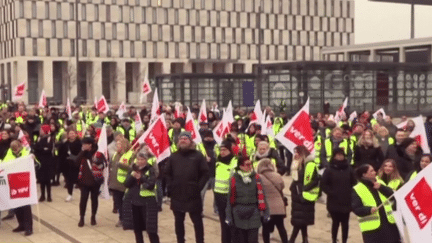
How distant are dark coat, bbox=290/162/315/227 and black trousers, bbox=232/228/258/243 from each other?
50.2 inches

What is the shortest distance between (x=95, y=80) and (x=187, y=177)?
290ft

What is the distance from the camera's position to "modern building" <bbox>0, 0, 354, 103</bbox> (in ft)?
305

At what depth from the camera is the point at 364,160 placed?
12.1 metres

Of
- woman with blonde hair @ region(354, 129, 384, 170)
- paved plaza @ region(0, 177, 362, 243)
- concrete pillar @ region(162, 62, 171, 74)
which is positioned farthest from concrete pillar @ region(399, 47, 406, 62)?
woman with blonde hair @ region(354, 129, 384, 170)

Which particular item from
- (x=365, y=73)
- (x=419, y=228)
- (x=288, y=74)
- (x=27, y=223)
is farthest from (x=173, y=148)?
(x=365, y=73)

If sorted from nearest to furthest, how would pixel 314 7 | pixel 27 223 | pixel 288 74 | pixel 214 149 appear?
pixel 27 223, pixel 214 149, pixel 288 74, pixel 314 7

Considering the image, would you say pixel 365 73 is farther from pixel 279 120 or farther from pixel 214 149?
pixel 214 149

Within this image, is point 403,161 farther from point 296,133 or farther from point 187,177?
point 187,177

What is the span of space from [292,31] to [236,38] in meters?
10.3

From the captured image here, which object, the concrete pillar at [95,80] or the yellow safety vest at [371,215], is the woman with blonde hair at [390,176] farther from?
the concrete pillar at [95,80]

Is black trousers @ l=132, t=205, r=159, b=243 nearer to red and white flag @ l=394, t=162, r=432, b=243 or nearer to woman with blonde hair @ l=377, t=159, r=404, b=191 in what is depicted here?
woman with blonde hair @ l=377, t=159, r=404, b=191

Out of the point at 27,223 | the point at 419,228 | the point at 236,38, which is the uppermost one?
the point at 236,38

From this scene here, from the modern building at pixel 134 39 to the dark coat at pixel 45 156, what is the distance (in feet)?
243

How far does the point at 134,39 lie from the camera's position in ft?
324
